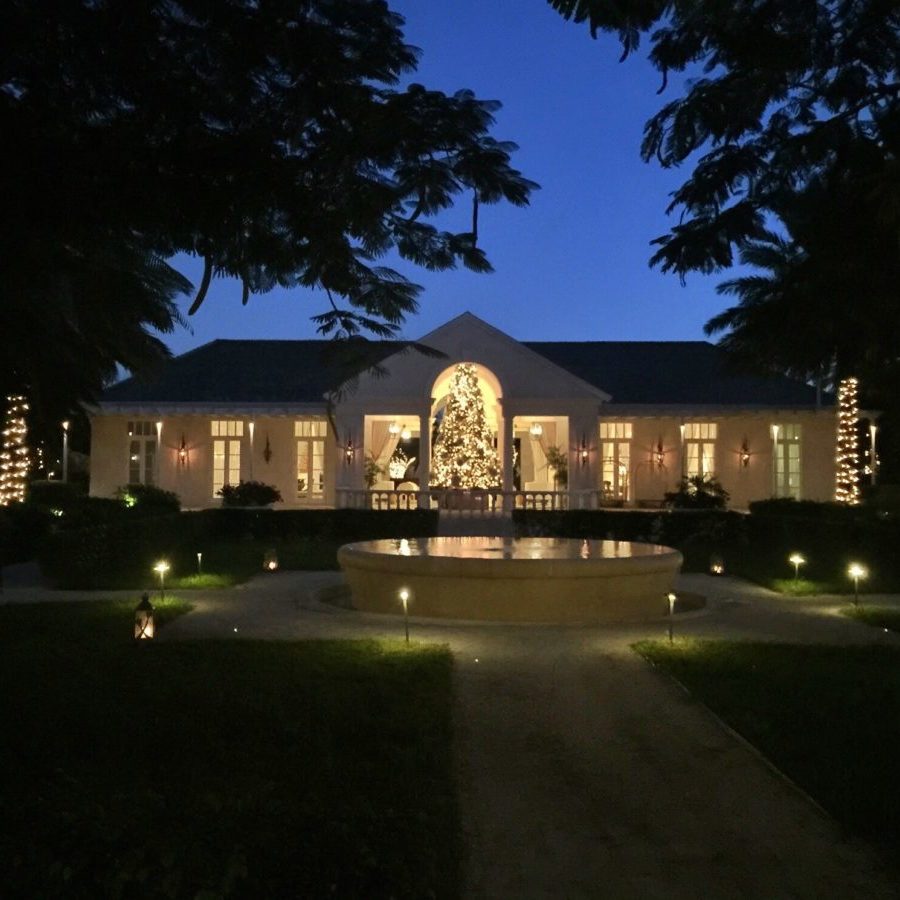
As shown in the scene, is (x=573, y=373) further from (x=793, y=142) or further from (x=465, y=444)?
(x=793, y=142)

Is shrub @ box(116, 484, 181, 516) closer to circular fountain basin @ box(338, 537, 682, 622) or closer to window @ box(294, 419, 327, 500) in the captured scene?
window @ box(294, 419, 327, 500)

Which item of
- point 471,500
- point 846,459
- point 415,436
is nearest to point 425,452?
point 471,500

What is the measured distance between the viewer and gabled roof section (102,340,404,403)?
31.5m

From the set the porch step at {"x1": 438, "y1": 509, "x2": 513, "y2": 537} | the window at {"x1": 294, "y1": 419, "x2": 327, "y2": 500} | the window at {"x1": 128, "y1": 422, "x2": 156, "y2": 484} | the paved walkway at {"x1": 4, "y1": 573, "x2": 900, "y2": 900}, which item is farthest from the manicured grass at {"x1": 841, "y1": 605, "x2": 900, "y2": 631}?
the window at {"x1": 128, "y1": 422, "x2": 156, "y2": 484}

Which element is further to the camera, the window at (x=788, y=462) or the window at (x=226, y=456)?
the window at (x=226, y=456)

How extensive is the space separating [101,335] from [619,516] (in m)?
20.4

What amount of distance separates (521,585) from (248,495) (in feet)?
53.8

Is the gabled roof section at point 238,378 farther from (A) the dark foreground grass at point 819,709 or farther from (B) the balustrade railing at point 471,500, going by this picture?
(A) the dark foreground grass at point 819,709

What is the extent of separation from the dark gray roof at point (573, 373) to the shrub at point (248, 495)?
339 cm

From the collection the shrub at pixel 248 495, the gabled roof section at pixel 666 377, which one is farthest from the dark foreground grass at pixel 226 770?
the gabled roof section at pixel 666 377

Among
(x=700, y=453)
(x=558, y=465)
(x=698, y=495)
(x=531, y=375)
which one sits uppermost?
(x=531, y=375)

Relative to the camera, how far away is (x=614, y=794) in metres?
6.30

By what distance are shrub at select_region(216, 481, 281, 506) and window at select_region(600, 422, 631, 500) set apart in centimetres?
989

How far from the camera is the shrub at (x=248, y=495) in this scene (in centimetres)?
2848
